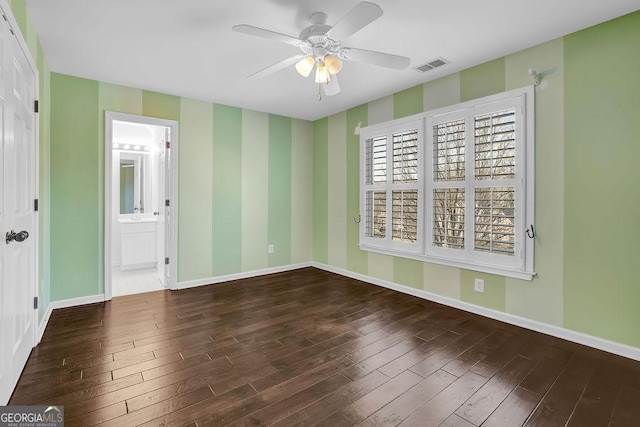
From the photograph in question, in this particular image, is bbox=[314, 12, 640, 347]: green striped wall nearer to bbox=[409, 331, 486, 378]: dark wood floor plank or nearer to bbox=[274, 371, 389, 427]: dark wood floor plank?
bbox=[409, 331, 486, 378]: dark wood floor plank

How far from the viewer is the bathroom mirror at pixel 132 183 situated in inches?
219

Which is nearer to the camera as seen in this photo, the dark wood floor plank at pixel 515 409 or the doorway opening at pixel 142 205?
the dark wood floor plank at pixel 515 409

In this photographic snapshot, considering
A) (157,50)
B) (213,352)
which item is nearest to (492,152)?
(213,352)

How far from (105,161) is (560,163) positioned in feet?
15.1

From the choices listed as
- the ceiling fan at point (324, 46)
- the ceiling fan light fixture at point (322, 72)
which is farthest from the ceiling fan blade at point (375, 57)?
the ceiling fan light fixture at point (322, 72)

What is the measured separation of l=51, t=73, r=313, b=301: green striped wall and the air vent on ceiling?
2.44m

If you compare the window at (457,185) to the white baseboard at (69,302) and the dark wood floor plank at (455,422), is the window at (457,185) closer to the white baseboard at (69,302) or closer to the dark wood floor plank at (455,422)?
the dark wood floor plank at (455,422)

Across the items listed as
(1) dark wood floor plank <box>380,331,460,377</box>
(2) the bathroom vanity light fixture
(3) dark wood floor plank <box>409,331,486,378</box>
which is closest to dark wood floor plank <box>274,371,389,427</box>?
(1) dark wood floor plank <box>380,331,460,377</box>

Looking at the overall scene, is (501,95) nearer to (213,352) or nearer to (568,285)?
(568,285)

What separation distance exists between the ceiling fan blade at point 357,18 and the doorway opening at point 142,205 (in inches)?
112

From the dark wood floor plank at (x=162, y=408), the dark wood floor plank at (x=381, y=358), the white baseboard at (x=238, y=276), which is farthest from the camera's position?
the white baseboard at (x=238, y=276)

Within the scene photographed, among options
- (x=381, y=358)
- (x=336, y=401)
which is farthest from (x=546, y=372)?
(x=336, y=401)

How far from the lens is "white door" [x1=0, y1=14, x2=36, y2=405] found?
1735mm

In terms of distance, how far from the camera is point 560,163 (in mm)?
2695
